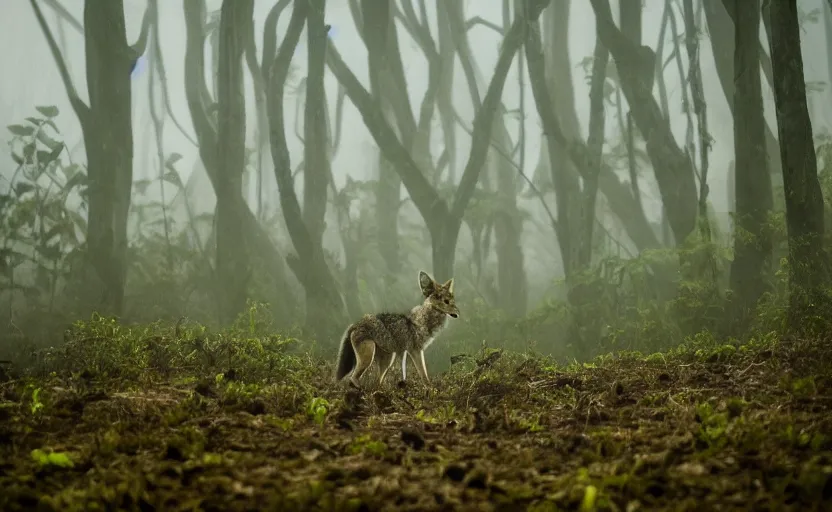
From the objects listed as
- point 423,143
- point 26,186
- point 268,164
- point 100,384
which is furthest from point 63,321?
point 268,164

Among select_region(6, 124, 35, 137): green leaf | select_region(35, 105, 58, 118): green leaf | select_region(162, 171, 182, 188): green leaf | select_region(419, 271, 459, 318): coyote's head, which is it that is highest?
select_region(35, 105, 58, 118): green leaf

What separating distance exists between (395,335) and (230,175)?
7931 millimetres

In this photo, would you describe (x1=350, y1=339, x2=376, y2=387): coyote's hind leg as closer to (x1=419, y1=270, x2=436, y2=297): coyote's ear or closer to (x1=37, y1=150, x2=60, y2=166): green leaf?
(x1=419, y1=270, x2=436, y2=297): coyote's ear

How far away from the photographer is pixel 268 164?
26641 mm

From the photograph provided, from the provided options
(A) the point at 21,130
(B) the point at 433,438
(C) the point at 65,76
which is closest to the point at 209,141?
(C) the point at 65,76

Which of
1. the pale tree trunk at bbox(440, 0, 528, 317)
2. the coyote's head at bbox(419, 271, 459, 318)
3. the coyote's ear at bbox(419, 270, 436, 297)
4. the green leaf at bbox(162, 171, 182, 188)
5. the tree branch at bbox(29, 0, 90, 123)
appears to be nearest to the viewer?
the coyote's head at bbox(419, 271, 459, 318)

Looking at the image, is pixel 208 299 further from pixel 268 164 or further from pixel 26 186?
pixel 268 164

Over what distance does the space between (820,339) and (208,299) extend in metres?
12.8

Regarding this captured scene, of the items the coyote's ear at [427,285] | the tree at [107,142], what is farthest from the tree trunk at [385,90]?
the coyote's ear at [427,285]

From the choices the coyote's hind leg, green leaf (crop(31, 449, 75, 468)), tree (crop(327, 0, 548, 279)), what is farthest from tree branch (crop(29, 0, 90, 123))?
green leaf (crop(31, 449, 75, 468))

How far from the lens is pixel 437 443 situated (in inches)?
130

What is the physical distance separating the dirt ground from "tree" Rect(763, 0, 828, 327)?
2.01m

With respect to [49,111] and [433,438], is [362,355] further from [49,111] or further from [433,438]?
[49,111]

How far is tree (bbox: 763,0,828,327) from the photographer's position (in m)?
6.41
